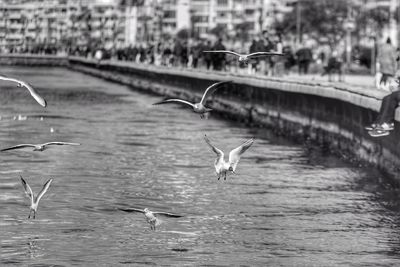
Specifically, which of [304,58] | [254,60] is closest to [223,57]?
[304,58]

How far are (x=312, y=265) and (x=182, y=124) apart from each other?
2656 centimetres

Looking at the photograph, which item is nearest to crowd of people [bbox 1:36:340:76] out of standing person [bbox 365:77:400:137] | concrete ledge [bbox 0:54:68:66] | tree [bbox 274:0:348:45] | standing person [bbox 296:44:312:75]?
standing person [bbox 296:44:312:75]

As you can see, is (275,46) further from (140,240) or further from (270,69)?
(140,240)

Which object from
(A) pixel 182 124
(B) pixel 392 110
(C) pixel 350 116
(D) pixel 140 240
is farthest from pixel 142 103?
(D) pixel 140 240

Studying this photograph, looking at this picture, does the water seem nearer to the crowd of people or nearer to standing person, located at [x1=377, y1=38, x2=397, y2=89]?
the crowd of people

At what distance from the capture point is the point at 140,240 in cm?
1875

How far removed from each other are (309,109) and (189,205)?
46.4 ft

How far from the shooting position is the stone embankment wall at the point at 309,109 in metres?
27.7

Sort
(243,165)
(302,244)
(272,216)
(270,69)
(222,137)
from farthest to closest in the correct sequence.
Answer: (270,69)
(222,137)
(243,165)
(272,216)
(302,244)

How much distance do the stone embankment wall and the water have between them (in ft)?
1.86

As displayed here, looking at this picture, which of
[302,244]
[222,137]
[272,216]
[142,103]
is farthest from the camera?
[142,103]

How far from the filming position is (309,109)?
36219 millimetres

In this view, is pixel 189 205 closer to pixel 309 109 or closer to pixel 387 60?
pixel 309 109

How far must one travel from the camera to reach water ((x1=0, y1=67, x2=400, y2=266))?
17.9m
